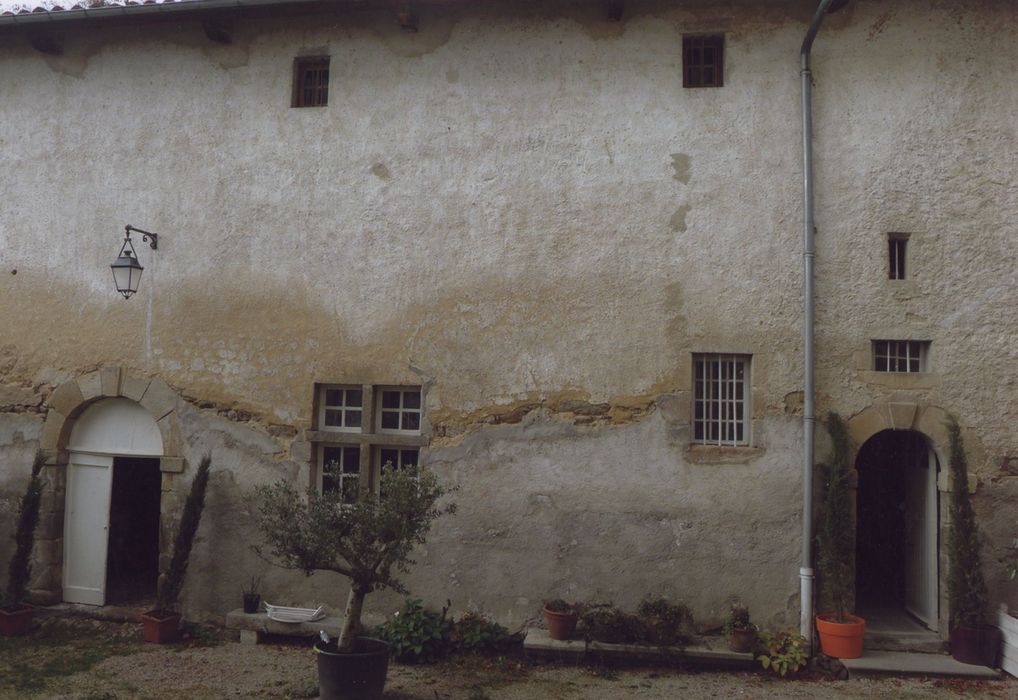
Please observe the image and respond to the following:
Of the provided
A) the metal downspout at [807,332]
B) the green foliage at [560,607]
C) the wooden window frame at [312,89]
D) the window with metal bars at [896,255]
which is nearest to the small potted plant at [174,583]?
the green foliage at [560,607]

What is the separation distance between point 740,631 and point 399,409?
3773 mm

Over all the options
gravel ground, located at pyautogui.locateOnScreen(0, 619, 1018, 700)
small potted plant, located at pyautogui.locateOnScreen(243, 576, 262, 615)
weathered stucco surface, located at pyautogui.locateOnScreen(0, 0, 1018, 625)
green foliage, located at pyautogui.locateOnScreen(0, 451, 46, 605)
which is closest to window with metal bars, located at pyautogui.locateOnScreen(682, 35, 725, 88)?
weathered stucco surface, located at pyautogui.locateOnScreen(0, 0, 1018, 625)

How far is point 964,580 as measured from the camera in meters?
6.47

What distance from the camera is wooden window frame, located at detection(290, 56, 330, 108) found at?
26.3 ft

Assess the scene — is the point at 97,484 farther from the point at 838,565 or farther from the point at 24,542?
the point at 838,565

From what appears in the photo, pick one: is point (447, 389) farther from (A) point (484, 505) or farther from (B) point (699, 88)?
(B) point (699, 88)

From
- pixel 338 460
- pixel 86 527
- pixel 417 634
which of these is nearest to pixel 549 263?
pixel 338 460

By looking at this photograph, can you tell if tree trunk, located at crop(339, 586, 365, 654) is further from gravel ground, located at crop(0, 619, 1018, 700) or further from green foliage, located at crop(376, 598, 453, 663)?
green foliage, located at crop(376, 598, 453, 663)

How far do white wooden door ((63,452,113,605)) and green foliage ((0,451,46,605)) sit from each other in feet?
1.32

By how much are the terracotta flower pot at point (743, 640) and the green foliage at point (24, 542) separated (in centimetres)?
694

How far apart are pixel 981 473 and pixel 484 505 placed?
449cm

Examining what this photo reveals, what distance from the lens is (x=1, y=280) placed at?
27.5 feet

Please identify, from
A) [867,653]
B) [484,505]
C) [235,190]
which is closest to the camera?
[867,653]

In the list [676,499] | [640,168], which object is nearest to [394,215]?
[640,168]
